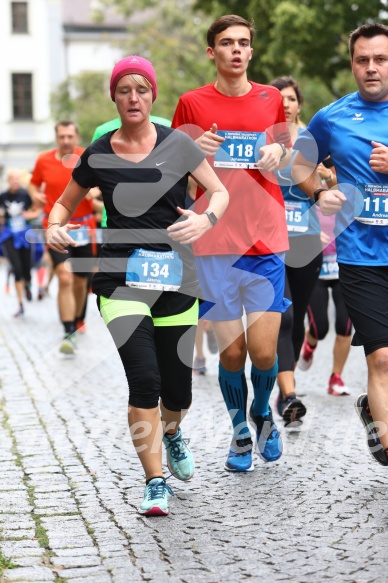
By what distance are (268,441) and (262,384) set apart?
11.8 inches

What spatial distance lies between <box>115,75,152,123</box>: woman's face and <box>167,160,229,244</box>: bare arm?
371 millimetres

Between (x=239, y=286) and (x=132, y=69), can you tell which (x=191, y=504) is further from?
(x=132, y=69)

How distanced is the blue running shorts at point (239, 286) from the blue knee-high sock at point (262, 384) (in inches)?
13.4

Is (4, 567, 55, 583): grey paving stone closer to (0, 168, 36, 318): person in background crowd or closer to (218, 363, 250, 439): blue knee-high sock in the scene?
(218, 363, 250, 439): blue knee-high sock

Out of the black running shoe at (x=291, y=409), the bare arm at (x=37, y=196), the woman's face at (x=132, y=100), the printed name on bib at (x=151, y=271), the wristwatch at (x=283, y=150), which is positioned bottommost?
the black running shoe at (x=291, y=409)

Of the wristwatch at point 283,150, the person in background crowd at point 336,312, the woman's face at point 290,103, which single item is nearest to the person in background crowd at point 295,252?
the woman's face at point 290,103

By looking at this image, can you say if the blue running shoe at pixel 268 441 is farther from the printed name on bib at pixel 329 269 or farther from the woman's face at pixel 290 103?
the printed name on bib at pixel 329 269

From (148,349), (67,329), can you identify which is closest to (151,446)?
(148,349)

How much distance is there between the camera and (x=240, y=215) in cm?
641

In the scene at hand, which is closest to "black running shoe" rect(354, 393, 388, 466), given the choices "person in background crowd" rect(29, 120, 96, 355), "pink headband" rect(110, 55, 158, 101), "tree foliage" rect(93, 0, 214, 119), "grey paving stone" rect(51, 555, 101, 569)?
"grey paving stone" rect(51, 555, 101, 569)

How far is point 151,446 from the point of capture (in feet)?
17.8

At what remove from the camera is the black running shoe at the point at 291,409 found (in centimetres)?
766

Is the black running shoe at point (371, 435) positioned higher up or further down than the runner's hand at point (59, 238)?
further down

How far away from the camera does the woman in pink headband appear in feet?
17.9
